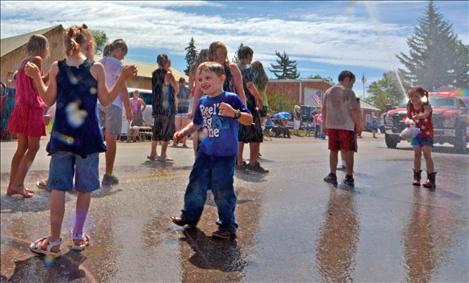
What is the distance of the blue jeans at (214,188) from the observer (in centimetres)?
376

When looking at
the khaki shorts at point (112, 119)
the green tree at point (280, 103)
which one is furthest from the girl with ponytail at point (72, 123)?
the green tree at point (280, 103)

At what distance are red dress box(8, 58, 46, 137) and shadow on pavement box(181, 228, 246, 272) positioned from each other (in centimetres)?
183

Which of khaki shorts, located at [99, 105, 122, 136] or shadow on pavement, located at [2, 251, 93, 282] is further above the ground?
khaki shorts, located at [99, 105, 122, 136]

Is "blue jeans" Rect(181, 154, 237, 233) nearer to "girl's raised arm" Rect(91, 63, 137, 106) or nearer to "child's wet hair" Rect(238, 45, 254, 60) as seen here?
"girl's raised arm" Rect(91, 63, 137, 106)

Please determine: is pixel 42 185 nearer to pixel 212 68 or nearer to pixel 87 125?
pixel 87 125

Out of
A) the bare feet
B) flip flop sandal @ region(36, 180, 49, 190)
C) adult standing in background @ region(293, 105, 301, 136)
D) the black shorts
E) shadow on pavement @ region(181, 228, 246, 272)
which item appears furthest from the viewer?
adult standing in background @ region(293, 105, 301, 136)

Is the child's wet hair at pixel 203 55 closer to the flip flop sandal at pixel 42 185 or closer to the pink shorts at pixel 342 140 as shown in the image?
the pink shorts at pixel 342 140

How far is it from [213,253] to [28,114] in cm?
236

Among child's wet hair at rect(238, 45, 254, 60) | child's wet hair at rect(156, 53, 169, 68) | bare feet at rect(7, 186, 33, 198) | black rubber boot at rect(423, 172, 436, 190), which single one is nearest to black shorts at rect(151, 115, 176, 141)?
child's wet hair at rect(156, 53, 169, 68)

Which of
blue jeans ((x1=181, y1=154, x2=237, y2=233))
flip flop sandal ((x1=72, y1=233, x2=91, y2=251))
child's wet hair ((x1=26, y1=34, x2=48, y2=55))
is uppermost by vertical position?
child's wet hair ((x1=26, y1=34, x2=48, y2=55))

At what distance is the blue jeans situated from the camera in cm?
376

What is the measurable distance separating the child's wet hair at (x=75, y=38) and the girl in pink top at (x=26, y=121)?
44.5 inches

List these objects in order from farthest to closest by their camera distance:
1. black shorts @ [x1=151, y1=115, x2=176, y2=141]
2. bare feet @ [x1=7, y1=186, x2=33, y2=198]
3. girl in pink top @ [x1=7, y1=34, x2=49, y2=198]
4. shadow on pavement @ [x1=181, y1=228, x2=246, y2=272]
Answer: black shorts @ [x1=151, y1=115, x2=176, y2=141] → bare feet @ [x1=7, y1=186, x2=33, y2=198] → girl in pink top @ [x1=7, y1=34, x2=49, y2=198] → shadow on pavement @ [x1=181, y1=228, x2=246, y2=272]

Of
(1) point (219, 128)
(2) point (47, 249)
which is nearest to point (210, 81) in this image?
(1) point (219, 128)
